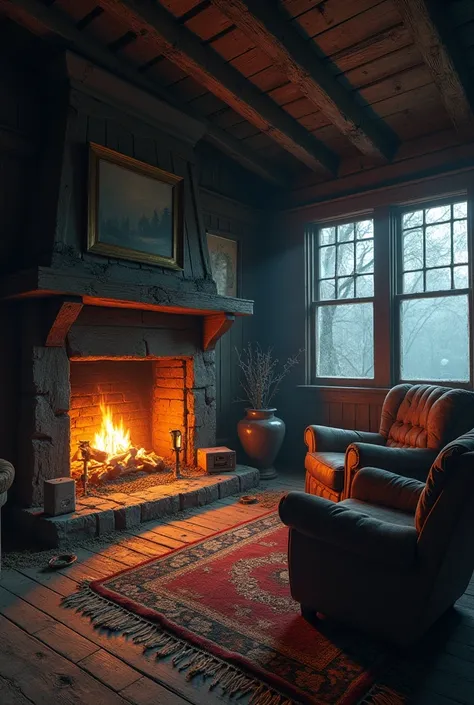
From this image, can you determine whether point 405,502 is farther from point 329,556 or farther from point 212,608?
point 212,608

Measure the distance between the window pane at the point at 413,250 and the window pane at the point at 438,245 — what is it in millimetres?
65

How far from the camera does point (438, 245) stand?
4398mm

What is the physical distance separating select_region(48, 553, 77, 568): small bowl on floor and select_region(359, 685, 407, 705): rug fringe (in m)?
1.72

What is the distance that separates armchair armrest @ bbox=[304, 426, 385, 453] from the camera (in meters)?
3.76

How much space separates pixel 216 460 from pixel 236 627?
7.36 ft

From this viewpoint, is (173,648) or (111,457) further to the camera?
(111,457)

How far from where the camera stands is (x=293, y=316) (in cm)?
530

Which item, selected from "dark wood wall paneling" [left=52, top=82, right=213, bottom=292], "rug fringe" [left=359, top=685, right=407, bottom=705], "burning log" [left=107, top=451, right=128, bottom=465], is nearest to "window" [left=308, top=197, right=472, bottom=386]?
"dark wood wall paneling" [left=52, top=82, right=213, bottom=292]

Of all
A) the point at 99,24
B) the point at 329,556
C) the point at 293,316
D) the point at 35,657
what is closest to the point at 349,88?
the point at 99,24

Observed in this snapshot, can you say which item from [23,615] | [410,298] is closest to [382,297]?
[410,298]

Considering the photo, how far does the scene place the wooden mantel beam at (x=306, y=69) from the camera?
A: 9.86 feet

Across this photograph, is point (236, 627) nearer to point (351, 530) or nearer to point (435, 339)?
point (351, 530)

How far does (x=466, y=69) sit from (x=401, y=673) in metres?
3.83

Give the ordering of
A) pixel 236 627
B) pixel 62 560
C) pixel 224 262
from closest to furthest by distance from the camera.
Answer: pixel 236 627 → pixel 62 560 → pixel 224 262
